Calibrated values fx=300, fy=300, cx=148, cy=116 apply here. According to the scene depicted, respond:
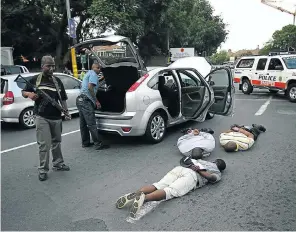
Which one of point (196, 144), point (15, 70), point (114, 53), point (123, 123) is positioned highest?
point (114, 53)

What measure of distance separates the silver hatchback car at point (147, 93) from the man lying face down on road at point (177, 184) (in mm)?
1909

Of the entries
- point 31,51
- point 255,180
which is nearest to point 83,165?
point 255,180

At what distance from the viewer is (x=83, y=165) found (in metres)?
5.00

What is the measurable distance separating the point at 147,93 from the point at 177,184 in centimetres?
249

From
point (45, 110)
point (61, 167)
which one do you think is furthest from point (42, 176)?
Result: point (45, 110)

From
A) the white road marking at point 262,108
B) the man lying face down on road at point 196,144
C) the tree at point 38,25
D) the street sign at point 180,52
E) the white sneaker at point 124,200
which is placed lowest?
the white road marking at point 262,108

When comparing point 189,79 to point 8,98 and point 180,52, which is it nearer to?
point 8,98

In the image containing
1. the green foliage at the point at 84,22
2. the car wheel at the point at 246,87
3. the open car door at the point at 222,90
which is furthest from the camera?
the green foliage at the point at 84,22

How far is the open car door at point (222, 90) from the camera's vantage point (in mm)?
7004

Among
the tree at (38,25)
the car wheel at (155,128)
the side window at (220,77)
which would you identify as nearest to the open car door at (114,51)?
the car wheel at (155,128)

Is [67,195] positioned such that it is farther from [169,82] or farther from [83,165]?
[169,82]

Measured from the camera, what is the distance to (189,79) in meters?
7.38

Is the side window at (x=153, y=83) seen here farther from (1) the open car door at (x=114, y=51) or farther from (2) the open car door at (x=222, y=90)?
(2) the open car door at (x=222, y=90)

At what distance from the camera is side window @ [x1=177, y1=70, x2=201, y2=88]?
715 centimetres
